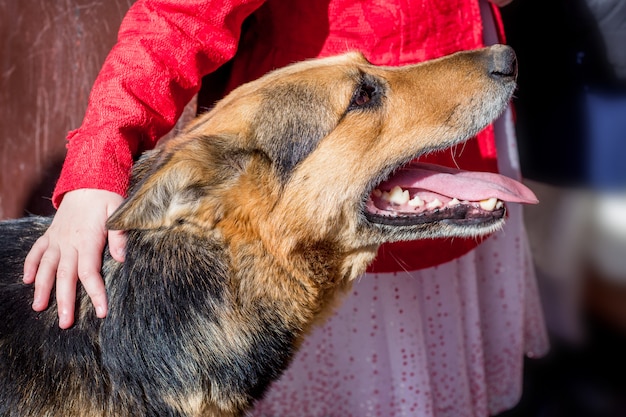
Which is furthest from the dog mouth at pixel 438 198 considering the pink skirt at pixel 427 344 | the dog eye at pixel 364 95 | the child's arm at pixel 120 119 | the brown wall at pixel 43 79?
the brown wall at pixel 43 79

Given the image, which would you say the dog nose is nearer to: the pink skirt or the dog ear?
the pink skirt

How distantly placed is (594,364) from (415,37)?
224cm

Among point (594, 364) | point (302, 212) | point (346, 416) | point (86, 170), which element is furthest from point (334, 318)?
point (594, 364)

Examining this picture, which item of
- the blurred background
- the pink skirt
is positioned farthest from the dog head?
the blurred background

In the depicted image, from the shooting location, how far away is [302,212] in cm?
180

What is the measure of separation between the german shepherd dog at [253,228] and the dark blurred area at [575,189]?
1153mm

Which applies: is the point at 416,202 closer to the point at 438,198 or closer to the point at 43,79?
the point at 438,198

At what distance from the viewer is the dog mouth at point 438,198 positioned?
6.22 feet

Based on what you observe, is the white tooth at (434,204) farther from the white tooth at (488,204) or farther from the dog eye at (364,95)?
the dog eye at (364,95)

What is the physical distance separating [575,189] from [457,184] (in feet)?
4.81

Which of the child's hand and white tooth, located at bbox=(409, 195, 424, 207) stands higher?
white tooth, located at bbox=(409, 195, 424, 207)

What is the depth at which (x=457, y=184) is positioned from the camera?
76.7 inches

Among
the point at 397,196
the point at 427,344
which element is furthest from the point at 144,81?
the point at 427,344

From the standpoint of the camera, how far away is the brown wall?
9.23ft
